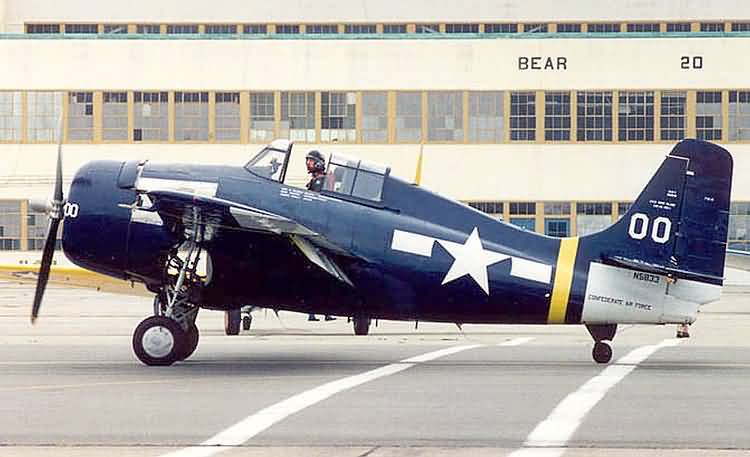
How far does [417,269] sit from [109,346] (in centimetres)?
610

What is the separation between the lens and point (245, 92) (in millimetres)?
53719

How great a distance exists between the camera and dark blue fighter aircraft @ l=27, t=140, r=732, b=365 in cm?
1733

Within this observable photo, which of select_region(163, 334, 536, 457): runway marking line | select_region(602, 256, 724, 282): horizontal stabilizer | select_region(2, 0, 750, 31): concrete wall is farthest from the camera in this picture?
select_region(2, 0, 750, 31): concrete wall

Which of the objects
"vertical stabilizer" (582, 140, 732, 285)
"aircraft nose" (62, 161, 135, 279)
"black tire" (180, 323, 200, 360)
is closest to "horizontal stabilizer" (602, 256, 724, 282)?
"vertical stabilizer" (582, 140, 732, 285)

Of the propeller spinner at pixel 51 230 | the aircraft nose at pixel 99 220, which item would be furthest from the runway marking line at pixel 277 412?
the propeller spinner at pixel 51 230

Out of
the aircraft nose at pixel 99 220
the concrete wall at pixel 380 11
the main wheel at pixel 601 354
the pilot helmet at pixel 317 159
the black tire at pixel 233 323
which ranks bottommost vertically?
the black tire at pixel 233 323

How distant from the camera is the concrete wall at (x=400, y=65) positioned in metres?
53.6

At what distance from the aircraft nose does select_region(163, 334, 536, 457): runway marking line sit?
3.42 meters

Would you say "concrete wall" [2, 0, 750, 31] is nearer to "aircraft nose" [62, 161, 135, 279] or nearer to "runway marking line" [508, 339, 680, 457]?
"runway marking line" [508, 339, 680, 457]

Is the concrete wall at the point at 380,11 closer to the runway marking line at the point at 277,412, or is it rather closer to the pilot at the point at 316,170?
the runway marking line at the point at 277,412

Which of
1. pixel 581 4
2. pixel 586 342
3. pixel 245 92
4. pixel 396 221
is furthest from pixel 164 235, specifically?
pixel 581 4

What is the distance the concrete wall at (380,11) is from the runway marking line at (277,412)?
44195mm

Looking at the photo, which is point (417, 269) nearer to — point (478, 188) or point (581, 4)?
point (478, 188)

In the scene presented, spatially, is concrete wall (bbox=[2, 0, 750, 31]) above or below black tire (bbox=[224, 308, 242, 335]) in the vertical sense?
above
